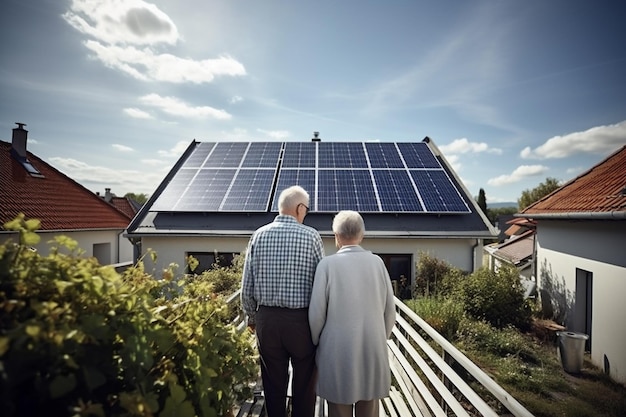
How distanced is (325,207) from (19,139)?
15.6 metres

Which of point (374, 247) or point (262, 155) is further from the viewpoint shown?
point (262, 155)

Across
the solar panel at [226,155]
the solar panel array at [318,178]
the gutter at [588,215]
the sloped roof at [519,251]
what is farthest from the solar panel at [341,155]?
the sloped roof at [519,251]

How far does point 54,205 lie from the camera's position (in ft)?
46.0

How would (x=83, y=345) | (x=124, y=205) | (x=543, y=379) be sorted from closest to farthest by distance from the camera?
(x=83, y=345) < (x=543, y=379) < (x=124, y=205)

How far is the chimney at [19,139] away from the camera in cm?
1468

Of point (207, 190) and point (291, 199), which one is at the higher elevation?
point (207, 190)

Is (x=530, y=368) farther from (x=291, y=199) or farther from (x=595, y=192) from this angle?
(x=291, y=199)

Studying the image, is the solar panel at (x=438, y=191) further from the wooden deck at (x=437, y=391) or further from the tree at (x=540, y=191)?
the tree at (x=540, y=191)

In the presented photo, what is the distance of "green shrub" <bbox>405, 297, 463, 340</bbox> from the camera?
666cm

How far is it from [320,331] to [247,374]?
0.76 metres

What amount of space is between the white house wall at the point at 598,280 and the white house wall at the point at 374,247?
1981 mm

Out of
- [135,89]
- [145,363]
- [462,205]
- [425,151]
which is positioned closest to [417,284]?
[462,205]

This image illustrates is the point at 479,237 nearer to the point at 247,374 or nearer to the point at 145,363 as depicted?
the point at 247,374

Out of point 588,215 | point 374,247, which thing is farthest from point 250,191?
point 588,215
